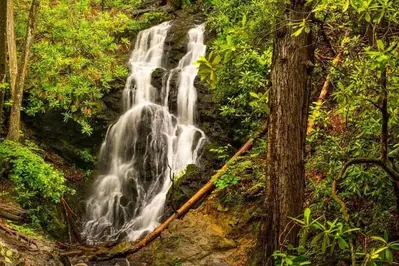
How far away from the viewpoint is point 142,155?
535 inches

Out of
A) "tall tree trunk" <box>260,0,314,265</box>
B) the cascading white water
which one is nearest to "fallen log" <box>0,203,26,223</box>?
the cascading white water

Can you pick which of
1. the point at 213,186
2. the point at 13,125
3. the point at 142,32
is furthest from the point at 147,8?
the point at 213,186

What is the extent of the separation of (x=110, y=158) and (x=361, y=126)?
10.9 metres

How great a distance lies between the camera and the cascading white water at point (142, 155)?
11992 mm

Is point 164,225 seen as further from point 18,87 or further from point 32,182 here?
point 18,87

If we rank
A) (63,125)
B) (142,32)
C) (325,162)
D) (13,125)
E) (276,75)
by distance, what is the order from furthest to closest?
(142,32)
(63,125)
(13,125)
(325,162)
(276,75)

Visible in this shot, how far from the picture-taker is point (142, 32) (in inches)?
707

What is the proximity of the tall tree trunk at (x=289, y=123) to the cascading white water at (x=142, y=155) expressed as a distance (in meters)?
7.78

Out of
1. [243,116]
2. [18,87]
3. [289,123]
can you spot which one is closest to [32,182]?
[18,87]

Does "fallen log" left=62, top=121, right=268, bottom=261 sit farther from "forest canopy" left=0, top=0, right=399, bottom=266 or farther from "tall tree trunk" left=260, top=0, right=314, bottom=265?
"tall tree trunk" left=260, top=0, right=314, bottom=265

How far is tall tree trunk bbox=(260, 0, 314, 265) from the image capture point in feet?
13.0

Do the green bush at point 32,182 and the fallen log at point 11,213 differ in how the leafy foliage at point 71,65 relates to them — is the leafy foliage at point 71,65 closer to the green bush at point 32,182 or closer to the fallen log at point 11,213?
the green bush at point 32,182

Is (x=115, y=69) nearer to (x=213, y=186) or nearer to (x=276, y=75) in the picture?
(x=213, y=186)

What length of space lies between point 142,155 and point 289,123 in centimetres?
1007
